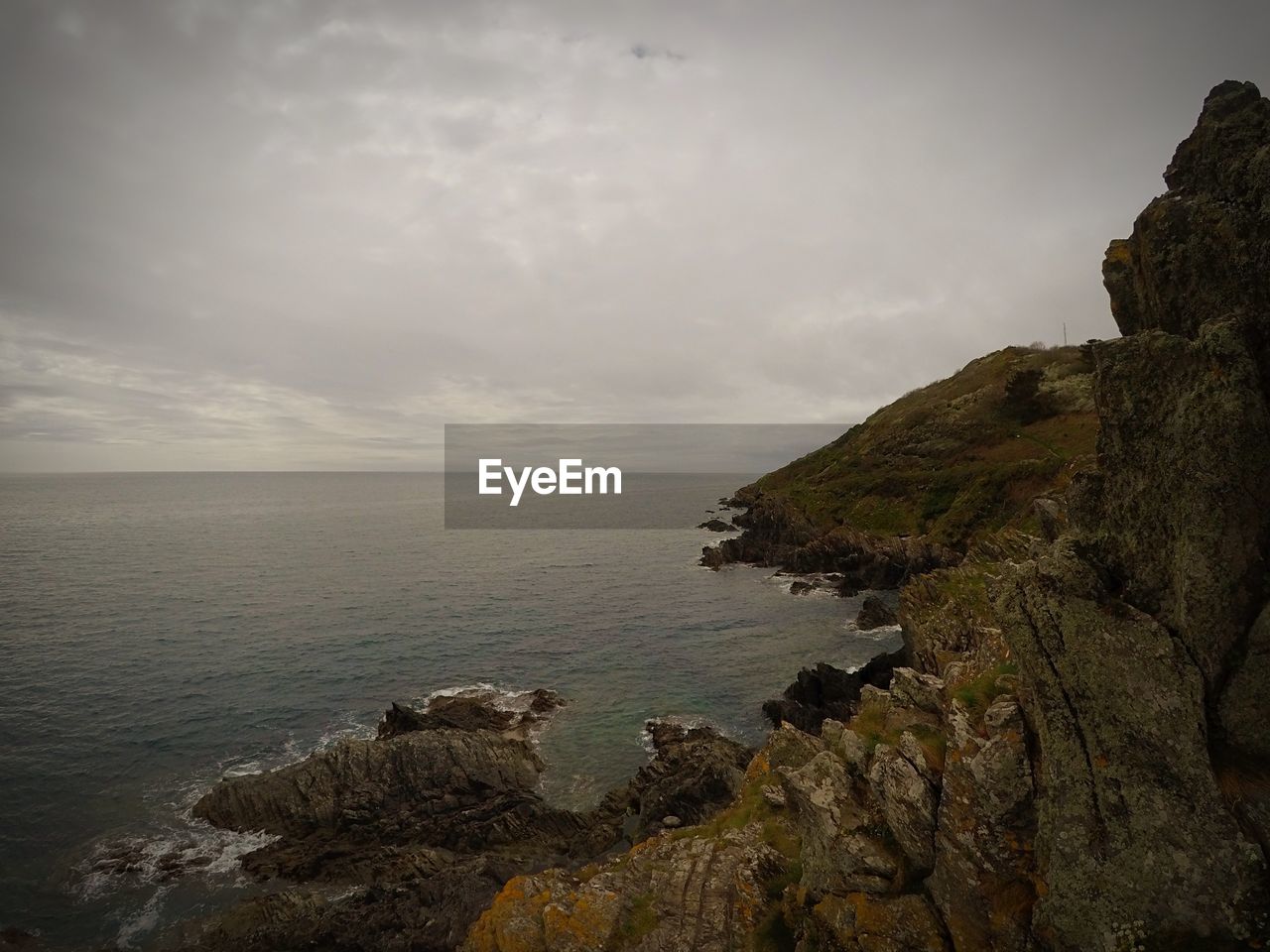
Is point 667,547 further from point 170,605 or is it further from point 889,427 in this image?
point 170,605

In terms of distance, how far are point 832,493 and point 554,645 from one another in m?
63.3

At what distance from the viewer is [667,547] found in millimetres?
108375

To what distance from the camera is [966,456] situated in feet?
316

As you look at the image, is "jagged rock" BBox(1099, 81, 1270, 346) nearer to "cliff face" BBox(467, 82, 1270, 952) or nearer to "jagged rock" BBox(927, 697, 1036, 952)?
"cliff face" BBox(467, 82, 1270, 952)

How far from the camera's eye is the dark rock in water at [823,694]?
35.5 m

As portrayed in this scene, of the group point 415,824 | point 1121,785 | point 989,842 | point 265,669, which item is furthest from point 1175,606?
point 265,669

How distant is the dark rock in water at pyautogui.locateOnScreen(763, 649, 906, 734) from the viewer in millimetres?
35500

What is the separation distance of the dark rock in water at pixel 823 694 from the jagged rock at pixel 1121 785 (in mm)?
26024

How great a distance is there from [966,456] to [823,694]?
73381 mm

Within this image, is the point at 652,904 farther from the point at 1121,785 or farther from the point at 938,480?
the point at 938,480

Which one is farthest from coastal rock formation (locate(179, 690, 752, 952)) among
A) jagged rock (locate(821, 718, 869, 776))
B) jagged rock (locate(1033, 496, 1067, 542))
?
jagged rock (locate(1033, 496, 1067, 542))

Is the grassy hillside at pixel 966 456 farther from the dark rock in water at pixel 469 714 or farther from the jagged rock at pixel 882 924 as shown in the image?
the jagged rock at pixel 882 924

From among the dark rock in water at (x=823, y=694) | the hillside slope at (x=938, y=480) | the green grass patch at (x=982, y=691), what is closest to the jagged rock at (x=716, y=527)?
the hillside slope at (x=938, y=480)

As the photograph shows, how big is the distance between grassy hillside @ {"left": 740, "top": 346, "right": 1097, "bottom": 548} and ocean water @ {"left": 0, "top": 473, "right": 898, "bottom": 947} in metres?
20.2
